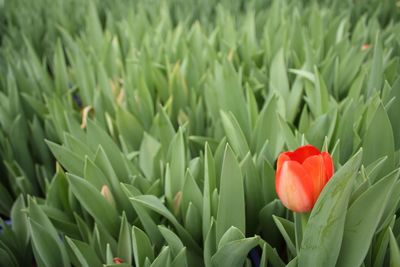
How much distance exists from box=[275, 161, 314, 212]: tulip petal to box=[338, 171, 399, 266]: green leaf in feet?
0.20

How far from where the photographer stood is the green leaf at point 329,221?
62cm

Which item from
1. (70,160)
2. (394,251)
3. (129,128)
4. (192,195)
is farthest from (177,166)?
(394,251)

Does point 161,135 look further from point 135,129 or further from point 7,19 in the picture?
point 7,19

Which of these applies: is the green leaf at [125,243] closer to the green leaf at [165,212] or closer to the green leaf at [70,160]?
the green leaf at [165,212]

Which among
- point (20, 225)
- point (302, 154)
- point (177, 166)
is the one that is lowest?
point (20, 225)

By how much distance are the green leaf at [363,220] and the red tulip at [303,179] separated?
6cm

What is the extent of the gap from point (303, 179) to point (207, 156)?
7.9 inches

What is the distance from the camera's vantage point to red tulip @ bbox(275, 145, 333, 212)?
2.12 ft

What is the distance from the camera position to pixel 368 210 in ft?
2.17

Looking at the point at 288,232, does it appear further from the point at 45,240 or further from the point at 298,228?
the point at 45,240

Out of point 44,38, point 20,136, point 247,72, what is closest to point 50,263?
point 20,136

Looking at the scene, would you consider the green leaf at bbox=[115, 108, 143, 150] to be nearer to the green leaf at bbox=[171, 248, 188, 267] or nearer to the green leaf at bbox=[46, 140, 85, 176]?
the green leaf at bbox=[46, 140, 85, 176]

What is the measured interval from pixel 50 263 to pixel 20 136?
0.53 metres

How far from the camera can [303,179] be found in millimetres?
652
